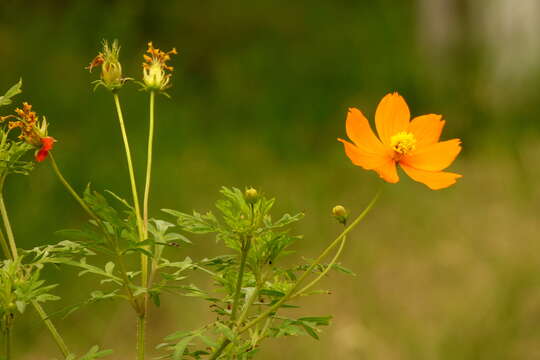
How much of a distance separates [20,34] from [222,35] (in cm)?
231

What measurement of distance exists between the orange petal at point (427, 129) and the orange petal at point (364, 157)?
0.12ft

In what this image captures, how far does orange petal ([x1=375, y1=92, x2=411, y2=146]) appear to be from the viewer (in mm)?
841

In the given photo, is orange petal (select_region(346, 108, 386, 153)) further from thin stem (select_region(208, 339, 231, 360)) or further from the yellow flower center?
thin stem (select_region(208, 339, 231, 360))

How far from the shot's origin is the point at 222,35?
18.5ft

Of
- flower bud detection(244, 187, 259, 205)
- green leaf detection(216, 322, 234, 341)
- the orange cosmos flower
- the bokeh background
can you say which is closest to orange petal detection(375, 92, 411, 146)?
the orange cosmos flower

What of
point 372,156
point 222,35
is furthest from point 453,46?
point 372,156

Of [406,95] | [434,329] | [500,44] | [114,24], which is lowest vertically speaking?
[434,329]

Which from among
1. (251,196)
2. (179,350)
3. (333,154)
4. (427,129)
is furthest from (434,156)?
(333,154)

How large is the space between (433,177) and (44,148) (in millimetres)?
365

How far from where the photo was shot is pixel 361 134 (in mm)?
853

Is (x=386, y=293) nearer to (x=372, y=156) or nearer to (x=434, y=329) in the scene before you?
(x=434, y=329)

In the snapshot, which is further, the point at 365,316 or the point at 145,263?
the point at 365,316

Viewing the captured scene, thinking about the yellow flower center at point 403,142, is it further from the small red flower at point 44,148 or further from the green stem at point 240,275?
the small red flower at point 44,148

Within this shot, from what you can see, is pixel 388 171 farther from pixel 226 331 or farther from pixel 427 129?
pixel 226 331
